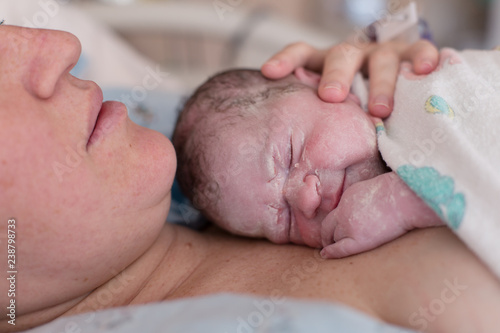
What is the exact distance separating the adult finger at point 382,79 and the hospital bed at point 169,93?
0.51 metres

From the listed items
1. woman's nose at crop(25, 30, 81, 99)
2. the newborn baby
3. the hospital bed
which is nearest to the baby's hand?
the newborn baby

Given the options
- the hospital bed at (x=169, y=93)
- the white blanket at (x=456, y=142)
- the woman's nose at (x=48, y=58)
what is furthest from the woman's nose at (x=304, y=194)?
the woman's nose at (x=48, y=58)

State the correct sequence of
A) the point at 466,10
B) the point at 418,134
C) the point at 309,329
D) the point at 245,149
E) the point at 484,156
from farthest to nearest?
the point at 466,10 → the point at 245,149 → the point at 418,134 → the point at 484,156 → the point at 309,329

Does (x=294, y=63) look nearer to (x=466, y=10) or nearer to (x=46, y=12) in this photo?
(x=46, y=12)

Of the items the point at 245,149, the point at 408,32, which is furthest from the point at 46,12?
the point at 408,32

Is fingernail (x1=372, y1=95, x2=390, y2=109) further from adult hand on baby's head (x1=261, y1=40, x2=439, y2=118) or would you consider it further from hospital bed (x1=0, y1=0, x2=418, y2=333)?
hospital bed (x1=0, y1=0, x2=418, y2=333)

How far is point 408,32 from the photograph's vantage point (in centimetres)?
141

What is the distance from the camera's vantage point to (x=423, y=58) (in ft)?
3.57

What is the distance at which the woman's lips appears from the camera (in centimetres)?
88

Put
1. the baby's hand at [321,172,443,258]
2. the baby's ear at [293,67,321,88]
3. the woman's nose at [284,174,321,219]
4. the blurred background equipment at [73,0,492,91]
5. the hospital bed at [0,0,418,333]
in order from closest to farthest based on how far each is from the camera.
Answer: the hospital bed at [0,0,418,333]
the baby's hand at [321,172,443,258]
the woman's nose at [284,174,321,219]
the baby's ear at [293,67,321,88]
the blurred background equipment at [73,0,492,91]

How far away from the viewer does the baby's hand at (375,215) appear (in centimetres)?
81

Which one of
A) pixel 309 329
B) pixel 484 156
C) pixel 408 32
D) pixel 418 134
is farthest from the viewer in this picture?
pixel 408 32

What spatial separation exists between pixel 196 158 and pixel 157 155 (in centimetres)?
16

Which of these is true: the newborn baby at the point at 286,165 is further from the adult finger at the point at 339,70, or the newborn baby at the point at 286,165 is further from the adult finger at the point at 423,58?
the adult finger at the point at 423,58
